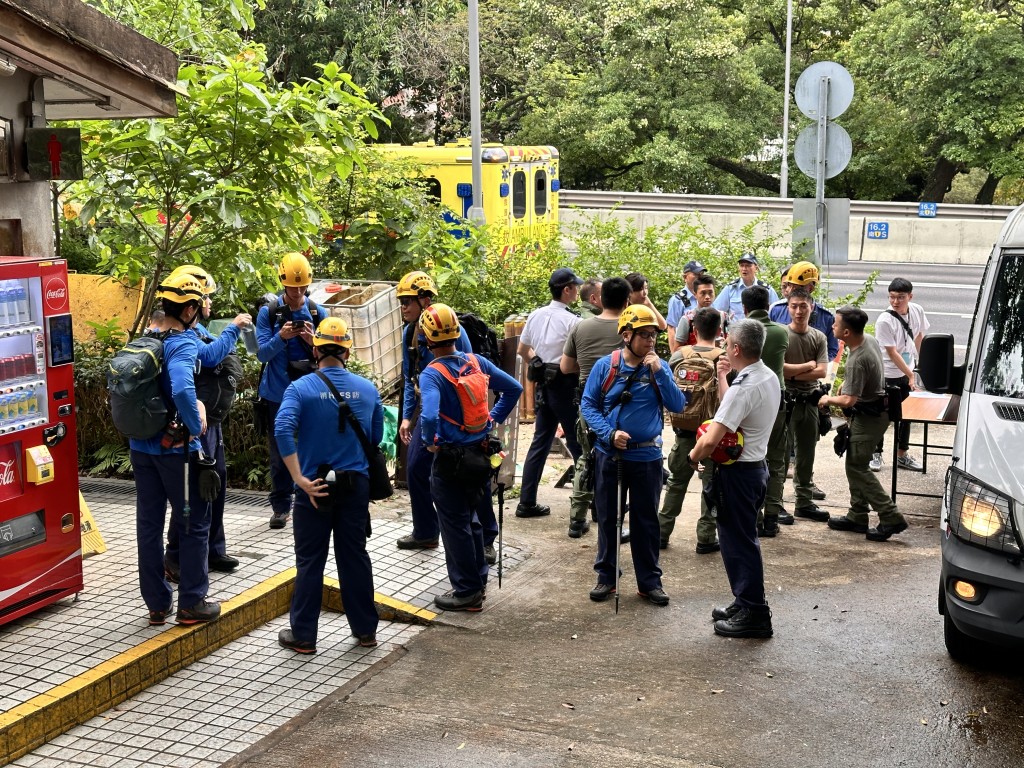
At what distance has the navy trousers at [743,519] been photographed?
678 cm

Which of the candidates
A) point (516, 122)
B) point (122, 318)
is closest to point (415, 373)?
point (122, 318)

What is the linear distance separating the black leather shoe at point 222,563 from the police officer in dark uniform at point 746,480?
9.97 ft

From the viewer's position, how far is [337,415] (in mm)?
6391

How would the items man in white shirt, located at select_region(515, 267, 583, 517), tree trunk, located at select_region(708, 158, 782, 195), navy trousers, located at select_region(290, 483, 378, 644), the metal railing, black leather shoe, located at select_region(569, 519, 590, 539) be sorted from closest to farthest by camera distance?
navy trousers, located at select_region(290, 483, 378, 644), black leather shoe, located at select_region(569, 519, 590, 539), man in white shirt, located at select_region(515, 267, 583, 517), the metal railing, tree trunk, located at select_region(708, 158, 782, 195)

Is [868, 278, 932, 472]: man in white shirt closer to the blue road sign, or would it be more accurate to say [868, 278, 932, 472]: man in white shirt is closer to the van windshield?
the van windshield

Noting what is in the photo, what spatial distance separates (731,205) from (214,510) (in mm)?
22746

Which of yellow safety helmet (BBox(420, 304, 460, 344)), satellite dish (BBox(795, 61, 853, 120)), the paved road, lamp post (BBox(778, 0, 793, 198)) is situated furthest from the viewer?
lamp post (BBox(778, 0, 793, 198))

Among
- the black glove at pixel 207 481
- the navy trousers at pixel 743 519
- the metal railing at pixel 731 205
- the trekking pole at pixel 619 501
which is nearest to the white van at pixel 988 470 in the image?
the navy trousers at pixel 743 519

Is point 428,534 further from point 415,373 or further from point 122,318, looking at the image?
point 122,318

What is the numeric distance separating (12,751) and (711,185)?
2865 cm

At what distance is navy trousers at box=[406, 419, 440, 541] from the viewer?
8008 millimetres

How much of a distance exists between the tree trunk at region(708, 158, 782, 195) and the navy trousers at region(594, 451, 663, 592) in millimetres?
26733

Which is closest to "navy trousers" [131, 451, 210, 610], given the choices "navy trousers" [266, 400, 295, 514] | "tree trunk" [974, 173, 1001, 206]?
"navy trousers" [266, 400, 295, 514]

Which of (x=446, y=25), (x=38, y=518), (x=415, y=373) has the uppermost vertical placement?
(x=446, y=25)
